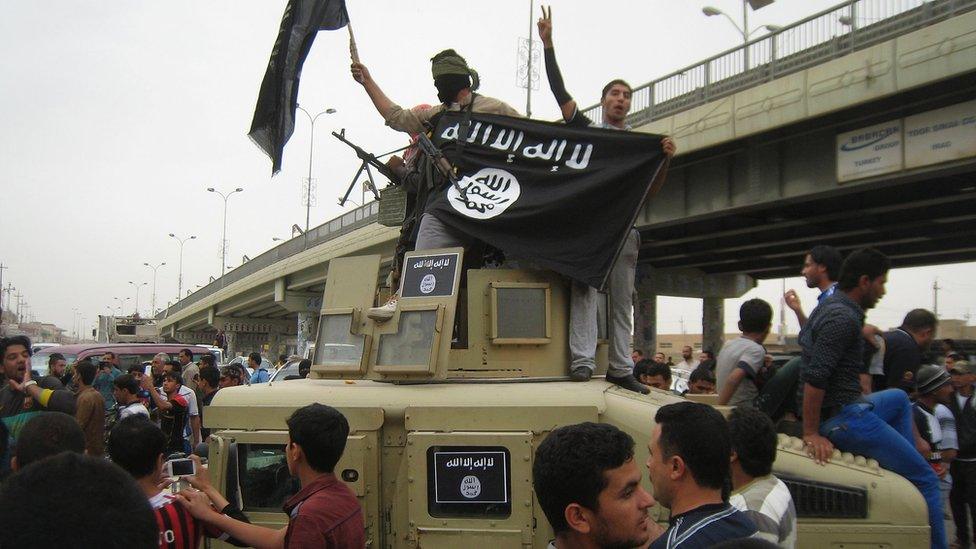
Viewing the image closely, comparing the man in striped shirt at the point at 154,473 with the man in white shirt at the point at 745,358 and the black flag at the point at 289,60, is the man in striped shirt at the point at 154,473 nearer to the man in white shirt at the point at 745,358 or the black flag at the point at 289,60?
the man in white shirt at the point at 745,358

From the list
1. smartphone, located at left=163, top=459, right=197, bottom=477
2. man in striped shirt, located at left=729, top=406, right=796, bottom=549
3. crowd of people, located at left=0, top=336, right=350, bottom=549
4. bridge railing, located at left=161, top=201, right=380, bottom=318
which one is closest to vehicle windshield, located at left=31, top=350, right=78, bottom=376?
bridge railing, located at left=161, top=201, right=380, bottom=318

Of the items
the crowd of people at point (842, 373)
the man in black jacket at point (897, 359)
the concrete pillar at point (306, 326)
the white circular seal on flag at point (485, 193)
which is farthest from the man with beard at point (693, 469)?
the concrete pillar at point (306, 326)

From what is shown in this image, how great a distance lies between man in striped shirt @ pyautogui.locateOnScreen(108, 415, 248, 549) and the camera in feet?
10.3

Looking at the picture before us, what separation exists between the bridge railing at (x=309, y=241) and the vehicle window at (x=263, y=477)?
17.3 meters

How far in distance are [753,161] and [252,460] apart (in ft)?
46.2

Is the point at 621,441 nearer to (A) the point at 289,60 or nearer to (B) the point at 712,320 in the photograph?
(A) the point at 289,60

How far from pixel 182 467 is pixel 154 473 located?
15cm

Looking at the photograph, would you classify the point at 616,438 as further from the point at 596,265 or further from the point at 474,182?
the point at 474,182

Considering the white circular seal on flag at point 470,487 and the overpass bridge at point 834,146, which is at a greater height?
the overpass bridge at point 834,146

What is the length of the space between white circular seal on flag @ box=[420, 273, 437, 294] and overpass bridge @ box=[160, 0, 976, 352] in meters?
10.2

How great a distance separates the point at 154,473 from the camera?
3.27 metres

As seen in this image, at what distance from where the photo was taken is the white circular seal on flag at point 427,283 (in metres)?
4.84

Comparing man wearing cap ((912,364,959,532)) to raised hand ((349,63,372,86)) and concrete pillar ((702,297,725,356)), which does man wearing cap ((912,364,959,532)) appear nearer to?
raised hand ((349,63,372,86))

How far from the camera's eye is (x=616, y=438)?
250 cm
